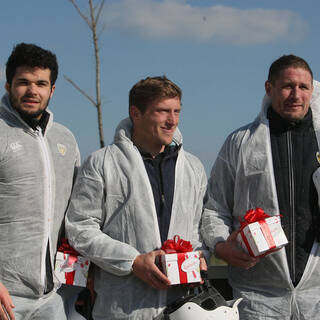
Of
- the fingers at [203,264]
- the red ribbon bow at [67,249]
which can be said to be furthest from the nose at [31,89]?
the fingers at [203,264]

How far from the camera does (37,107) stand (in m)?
3.55

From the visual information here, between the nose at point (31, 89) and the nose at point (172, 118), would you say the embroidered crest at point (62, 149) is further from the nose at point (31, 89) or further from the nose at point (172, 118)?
the nose at point (172, 118)

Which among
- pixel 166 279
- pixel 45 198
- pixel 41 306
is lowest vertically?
pixel 41 306

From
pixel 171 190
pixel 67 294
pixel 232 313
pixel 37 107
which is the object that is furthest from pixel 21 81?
pixel 232 313

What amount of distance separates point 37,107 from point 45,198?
0.56 m

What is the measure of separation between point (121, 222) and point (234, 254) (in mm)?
711

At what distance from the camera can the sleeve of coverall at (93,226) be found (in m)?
3.34

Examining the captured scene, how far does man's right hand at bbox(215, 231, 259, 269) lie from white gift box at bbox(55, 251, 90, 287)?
831 mm

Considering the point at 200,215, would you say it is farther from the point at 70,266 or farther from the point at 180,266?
the point at 70,266

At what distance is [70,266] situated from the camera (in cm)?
348

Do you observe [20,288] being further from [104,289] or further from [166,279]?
[166,279]

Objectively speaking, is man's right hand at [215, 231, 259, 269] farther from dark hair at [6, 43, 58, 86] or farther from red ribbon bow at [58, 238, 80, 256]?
dark hair at [6, 43, 58, 86]

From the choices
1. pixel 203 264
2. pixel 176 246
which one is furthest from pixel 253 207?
pixel 176 246

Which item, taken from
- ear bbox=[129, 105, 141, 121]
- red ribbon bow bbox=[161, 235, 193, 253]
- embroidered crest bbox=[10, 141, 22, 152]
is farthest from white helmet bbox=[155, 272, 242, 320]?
embroidered crest bbox=[10, 141, 22, 152]
